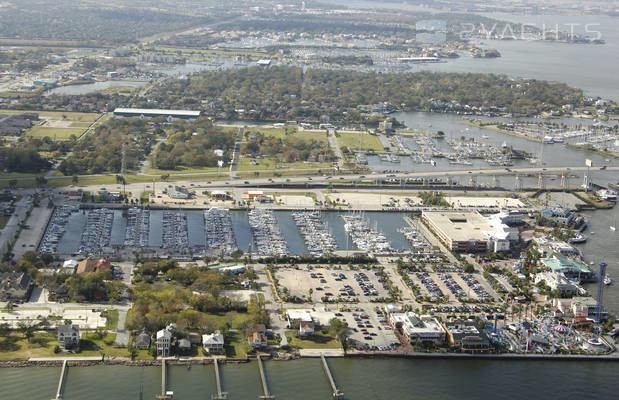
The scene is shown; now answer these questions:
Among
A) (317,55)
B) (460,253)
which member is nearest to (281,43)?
(317,55)

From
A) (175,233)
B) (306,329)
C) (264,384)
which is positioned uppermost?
(175,233)

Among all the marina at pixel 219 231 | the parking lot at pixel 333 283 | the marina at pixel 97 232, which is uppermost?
the marina at pixel 97 232

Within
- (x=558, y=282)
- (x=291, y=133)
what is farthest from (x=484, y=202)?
(x=291, y=133)

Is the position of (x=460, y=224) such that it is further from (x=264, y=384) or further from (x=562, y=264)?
(x=264, y=384)

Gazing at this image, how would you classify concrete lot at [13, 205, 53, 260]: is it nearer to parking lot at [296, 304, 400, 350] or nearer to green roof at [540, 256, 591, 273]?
parking lot at [296, 304, 400, 350]

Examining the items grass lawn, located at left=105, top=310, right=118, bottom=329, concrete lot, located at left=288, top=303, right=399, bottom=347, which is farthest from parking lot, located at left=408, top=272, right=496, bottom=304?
grass lawn, located at left=105, top=310, right=118, bottom=329

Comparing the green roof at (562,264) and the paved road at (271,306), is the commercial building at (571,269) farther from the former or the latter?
the paved road at (271,306)

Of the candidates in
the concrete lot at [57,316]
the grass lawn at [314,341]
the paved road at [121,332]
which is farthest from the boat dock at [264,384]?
the concrete lot at [57,316]
